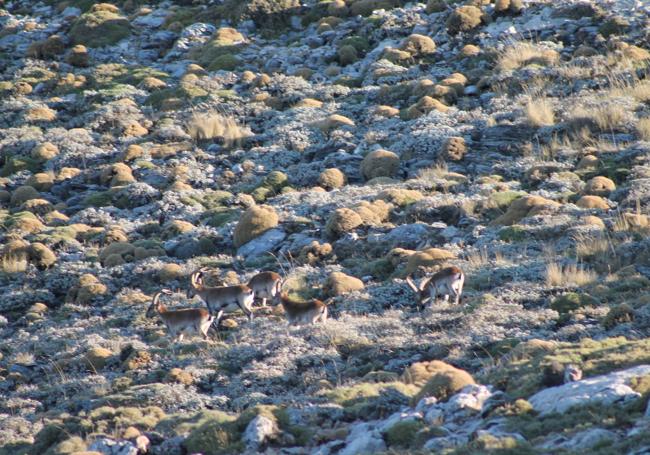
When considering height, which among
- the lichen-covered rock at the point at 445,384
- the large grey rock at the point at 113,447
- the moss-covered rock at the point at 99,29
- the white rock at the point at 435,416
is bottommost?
the moss-covered rock at the point at 99,29

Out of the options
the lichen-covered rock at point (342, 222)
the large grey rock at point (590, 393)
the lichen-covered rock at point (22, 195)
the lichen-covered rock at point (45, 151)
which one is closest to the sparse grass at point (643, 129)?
the lichen-covered rock at point (342, 222)

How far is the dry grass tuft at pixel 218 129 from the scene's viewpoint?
30583 mm

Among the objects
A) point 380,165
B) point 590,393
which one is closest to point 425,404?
point 590,393

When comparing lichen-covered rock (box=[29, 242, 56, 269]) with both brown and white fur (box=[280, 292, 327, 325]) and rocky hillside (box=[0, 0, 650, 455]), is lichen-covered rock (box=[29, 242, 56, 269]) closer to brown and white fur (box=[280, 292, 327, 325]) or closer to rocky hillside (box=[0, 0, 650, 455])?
rocky hillside (box=[0, 0, 650, 455])

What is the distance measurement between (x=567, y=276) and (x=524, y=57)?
53.4 ft

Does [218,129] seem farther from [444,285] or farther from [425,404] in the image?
[425,404]

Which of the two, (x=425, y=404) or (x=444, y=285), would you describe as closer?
(x=425, y=404)

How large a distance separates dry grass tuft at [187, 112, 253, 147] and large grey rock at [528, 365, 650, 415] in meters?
20.4

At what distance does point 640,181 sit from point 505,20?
1566 cm

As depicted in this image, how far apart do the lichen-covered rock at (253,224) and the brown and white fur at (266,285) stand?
167 inches

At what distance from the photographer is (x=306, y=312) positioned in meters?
16.6

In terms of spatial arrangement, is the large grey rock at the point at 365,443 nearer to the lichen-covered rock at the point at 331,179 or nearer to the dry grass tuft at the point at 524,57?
the lichen-covered rock at the point at 331,179

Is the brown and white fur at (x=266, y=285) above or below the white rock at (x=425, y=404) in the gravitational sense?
below

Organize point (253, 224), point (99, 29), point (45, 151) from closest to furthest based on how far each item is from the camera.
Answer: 1. point (253, 224)
2. point (45, 151)
3. point (99, 29)
